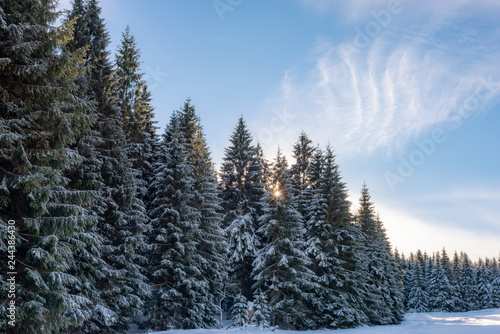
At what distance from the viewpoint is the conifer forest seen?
10094 millimetres

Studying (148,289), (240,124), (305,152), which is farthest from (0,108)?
(305,152)

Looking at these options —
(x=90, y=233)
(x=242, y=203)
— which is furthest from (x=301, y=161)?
(x=90, y=233)

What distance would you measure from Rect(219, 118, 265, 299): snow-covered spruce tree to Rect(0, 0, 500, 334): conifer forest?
0.43ft

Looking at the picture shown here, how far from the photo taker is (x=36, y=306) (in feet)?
30.4

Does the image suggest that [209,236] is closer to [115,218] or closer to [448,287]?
[115,218]

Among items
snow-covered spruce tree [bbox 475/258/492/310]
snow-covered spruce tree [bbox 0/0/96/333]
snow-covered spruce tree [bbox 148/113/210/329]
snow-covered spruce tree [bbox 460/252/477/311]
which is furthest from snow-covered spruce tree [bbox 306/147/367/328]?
snow-covered spruce tree [bbox 475/258/492/310]

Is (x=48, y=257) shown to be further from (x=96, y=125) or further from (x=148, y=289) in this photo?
(x=96, y=125)

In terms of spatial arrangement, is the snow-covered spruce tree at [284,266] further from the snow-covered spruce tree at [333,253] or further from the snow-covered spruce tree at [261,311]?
the snow-covered spruce tree at [333,253]

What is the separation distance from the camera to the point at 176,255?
2167 cm

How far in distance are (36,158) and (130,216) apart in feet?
28.8

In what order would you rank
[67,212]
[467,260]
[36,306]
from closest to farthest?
1. [36,306]
2. [67,212]
3. [467,260]

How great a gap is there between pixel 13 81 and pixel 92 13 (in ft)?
43.2

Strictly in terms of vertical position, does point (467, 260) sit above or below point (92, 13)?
below

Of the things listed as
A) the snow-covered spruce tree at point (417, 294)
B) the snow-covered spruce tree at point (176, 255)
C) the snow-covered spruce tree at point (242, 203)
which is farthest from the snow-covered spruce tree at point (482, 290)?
the snow-covered spruce tree at point (176, 255)
